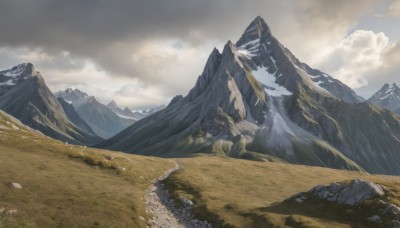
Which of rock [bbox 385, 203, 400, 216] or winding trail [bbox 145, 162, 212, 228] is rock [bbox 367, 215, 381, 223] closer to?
rock [bbox 385, 203, 400, 216]

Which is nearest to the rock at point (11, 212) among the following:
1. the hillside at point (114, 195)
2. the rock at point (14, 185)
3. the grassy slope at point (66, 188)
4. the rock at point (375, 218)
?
the hillside at point (114, 195)

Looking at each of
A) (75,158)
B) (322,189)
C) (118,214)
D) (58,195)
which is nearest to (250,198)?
(322,189)

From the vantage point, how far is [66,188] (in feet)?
217

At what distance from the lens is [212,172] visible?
4683 inches

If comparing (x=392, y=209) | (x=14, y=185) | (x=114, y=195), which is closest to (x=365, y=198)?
(x=392, y=209)

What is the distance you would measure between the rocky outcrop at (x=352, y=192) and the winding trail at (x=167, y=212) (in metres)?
25.3

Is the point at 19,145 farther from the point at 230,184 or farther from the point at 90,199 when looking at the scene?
the point at 230,184

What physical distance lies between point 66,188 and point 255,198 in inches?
1471

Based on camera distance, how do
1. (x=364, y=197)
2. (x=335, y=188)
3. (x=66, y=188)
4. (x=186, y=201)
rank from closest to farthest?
(x=66, y=188), (x=364, y=197), (x=335, y=188), (x=186, y=201)

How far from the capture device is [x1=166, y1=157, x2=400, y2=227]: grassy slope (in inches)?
2363

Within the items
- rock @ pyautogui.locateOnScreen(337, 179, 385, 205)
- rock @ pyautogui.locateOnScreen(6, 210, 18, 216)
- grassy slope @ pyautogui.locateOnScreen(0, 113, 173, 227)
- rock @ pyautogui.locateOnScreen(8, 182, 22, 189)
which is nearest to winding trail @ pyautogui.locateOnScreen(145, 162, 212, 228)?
grassy slope @ pyautogui.locateOnScreen(0, 113, 173, 227)

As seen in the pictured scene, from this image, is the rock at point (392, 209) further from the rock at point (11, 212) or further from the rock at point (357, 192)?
the rock at point (11, 212)

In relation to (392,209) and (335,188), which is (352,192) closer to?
(335,188)

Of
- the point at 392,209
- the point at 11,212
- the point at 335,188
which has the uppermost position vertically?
the point at 335,188
